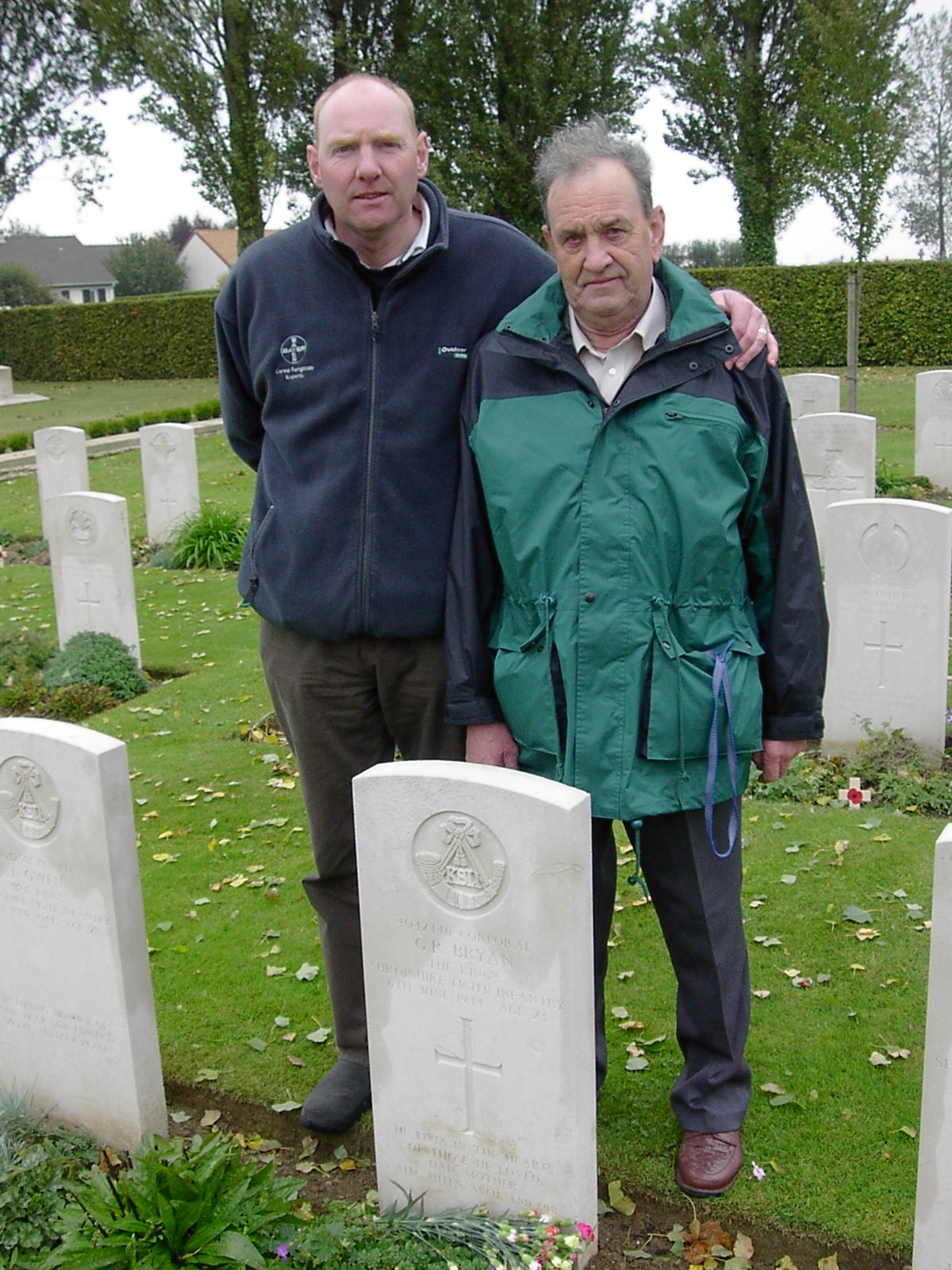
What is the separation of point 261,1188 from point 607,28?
28141 mm

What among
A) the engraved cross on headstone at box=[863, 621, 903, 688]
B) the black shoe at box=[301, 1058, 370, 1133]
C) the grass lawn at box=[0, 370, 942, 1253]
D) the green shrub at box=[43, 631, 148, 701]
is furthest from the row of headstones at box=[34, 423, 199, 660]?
the black shoe at box=[301, 1058, 370, 1133]

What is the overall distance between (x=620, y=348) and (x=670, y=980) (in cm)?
216

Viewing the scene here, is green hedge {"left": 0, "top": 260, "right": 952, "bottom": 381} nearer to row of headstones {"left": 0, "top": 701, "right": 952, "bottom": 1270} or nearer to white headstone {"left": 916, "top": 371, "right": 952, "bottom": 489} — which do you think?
white headstone {"left": 916, "top": 371, "right": 952, "bottom": 489}

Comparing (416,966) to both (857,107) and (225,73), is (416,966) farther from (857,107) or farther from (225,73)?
(225,73)

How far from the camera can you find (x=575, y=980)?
2.70 meters

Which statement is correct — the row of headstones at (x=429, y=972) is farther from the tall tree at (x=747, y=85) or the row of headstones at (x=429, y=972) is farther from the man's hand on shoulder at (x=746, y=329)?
the tall tree at (x=747, y=85)

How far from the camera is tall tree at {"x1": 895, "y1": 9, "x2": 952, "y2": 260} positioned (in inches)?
1411

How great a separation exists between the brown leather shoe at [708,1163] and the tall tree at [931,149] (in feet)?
110

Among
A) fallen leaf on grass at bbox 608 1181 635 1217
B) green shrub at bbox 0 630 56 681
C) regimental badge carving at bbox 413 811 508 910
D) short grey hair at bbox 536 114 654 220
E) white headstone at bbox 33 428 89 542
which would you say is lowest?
fallen leaf on grass at bbox 608 1181 635 1217

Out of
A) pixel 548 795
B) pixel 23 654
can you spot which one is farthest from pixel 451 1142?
pixel 23 654

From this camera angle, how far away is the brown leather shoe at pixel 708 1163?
3.09m

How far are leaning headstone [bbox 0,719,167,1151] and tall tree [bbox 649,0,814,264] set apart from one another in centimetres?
2597

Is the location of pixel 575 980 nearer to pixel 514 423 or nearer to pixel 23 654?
pixel 514 423

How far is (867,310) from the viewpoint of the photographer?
23484mm
